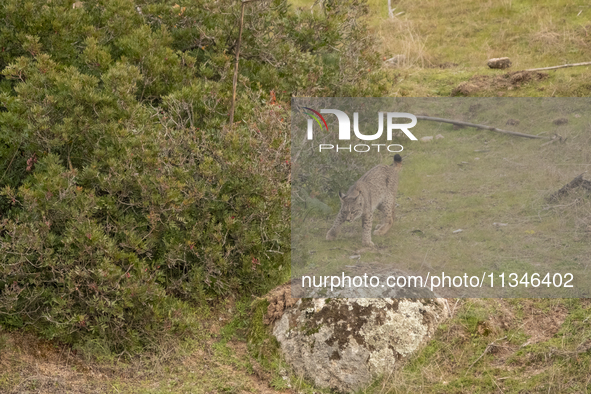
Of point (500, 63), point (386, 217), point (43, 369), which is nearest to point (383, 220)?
point (386, 217)

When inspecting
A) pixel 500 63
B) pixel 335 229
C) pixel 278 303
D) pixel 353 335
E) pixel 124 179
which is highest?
pixel 500 63

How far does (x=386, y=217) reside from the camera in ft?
16.8

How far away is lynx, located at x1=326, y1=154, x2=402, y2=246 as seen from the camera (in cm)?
487

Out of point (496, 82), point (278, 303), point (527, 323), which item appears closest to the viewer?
point (527, 323)

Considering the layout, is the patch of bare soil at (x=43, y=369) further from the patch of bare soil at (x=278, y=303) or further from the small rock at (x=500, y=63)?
the small rock at (x=500, y=63)

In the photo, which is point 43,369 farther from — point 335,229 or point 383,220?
point 383,220

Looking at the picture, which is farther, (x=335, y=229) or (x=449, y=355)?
(x=335, y=229)

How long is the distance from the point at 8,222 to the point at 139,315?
1205 millimetres

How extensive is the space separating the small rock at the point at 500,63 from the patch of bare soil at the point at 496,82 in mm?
657

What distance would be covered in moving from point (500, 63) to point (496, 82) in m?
1.03

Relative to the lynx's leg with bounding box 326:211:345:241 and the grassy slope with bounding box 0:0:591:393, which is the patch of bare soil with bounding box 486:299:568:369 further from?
the lynx's leg with bounding box 326:211:345:241

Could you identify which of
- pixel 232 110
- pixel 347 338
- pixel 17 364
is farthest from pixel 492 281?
pixel 17 364

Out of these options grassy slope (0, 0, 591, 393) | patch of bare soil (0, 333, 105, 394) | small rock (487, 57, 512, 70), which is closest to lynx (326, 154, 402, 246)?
grassy slope (0, 0, 591, 393)

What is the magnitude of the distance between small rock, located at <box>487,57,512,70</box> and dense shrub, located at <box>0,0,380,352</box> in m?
5.69
